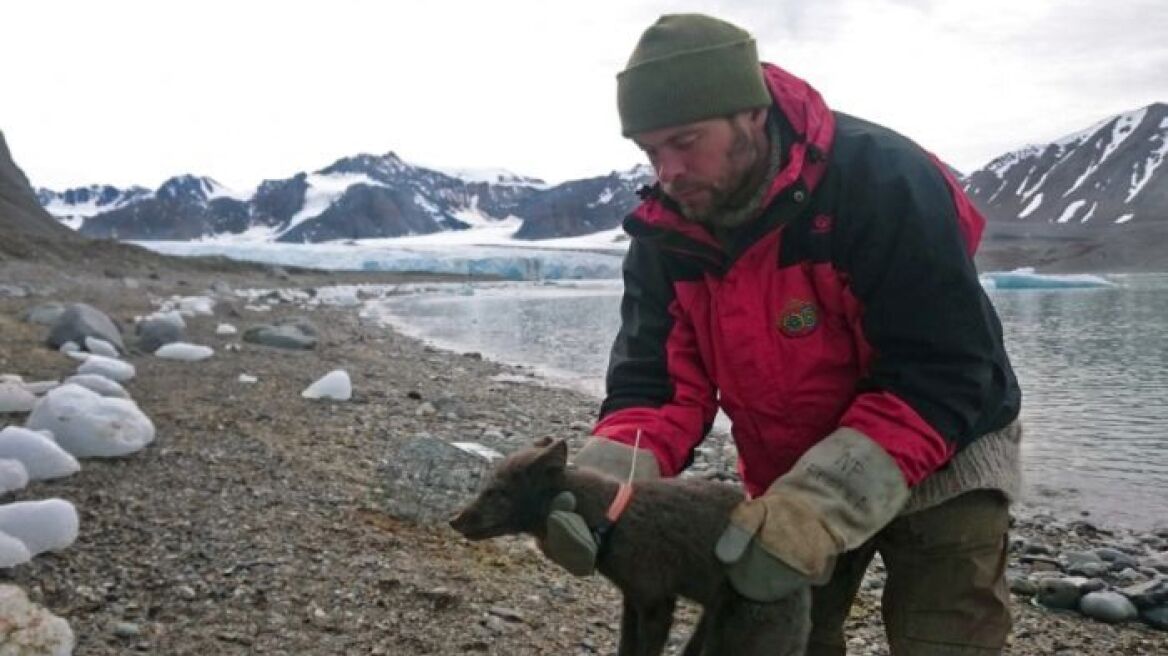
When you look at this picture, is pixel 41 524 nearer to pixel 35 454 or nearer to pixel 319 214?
pixel 35 454

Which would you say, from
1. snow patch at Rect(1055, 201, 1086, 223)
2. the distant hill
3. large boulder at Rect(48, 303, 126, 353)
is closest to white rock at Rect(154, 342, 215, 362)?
large boulder at Rect(48, 303, 126, 353)

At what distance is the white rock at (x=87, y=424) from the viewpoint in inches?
199

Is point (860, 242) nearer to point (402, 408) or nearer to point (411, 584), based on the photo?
point (411, 584)

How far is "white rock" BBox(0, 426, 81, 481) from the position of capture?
14.9 ft

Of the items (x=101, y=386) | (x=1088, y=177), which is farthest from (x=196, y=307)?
(x=1088, y=177)

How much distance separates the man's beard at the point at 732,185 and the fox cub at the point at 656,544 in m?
0.66

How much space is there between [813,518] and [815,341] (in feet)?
1.45

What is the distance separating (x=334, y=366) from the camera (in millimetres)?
11422

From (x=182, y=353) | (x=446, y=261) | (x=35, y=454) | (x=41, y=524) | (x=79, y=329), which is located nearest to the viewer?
(x=41, y=524)

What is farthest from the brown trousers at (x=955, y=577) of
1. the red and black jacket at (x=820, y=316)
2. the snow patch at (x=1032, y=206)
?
the snow patch at (x=1032, y=206)

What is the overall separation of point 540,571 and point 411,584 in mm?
706

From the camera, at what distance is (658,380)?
266 cm

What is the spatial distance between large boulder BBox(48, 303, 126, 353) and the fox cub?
28.4 feet

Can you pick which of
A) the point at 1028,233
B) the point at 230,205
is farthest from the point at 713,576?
the point at 230,205
